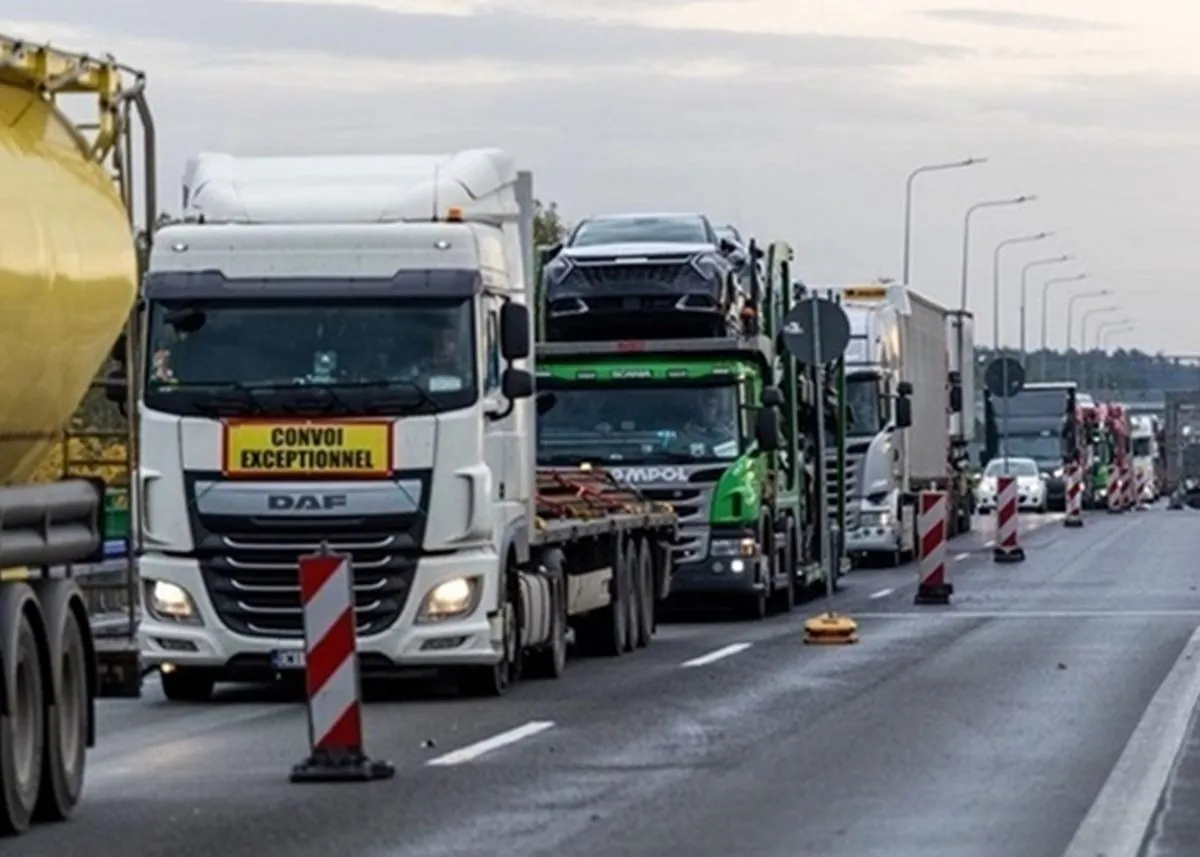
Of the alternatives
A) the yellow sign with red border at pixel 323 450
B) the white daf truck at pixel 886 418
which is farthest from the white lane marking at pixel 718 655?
the white daf truck at pixel 886 418

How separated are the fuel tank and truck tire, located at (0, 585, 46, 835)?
784mm

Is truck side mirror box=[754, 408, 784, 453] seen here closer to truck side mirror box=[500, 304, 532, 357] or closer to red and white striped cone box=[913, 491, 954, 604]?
red and white striped cone box=[913, 491, 954, 604]

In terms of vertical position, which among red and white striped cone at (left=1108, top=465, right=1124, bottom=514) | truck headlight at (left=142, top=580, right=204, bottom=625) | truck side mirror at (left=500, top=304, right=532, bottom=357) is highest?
truck side mirror at (left=500, top=304, right=532, bottom=357)

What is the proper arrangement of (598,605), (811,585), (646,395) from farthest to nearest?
1. (811,585)
2. (646,395)
3. (598,605)

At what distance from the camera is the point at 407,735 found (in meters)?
18.7

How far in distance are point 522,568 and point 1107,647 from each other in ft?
19.3

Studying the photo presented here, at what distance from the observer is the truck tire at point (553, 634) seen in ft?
76.8

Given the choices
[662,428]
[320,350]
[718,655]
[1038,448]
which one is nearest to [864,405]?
[662,428]

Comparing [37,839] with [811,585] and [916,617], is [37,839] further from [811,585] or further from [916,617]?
[811,585]

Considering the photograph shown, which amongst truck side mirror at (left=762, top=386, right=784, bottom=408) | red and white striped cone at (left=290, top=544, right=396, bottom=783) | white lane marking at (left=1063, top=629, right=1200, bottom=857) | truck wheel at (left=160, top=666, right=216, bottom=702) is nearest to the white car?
truck side mirror at (left=762, top=386, right=784, bottom=408)

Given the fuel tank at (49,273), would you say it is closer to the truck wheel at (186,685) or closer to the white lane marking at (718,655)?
the truck wheel at (186,685)

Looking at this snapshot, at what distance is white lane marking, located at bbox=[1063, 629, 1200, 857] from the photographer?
43.1 feet

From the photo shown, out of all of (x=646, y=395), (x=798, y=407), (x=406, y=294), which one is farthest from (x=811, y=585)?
(x=406, y=294)

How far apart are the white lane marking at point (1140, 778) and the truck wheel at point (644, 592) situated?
572 cm
